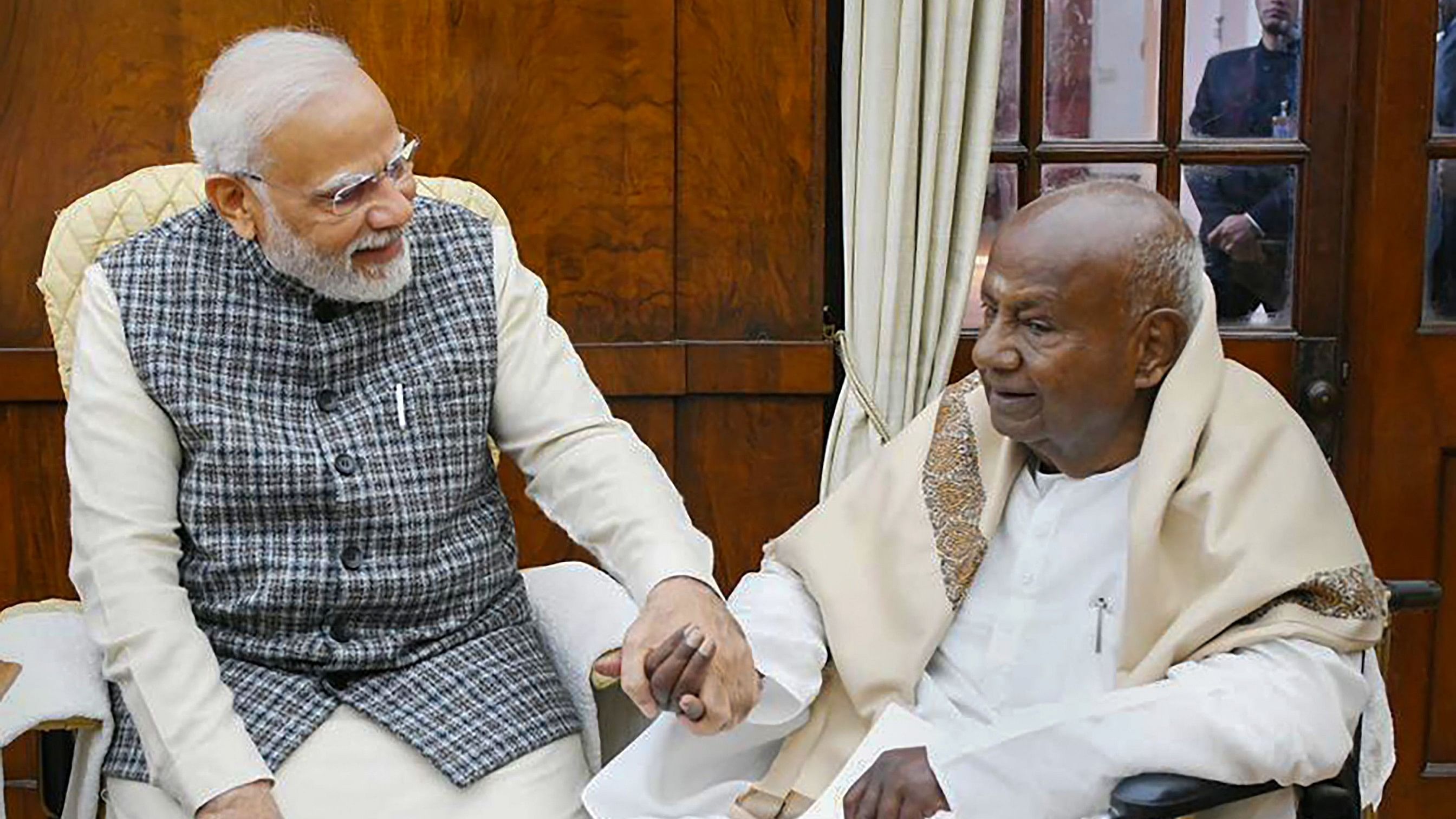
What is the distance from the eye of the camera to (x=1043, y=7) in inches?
158

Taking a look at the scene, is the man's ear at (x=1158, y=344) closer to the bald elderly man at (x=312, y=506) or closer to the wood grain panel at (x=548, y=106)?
the bald elderly man at (x=312, y=506)

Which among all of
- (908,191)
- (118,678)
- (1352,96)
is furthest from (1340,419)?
(118,678)

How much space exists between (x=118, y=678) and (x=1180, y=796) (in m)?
1.40

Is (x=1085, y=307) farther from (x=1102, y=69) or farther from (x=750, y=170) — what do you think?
(x=1102, y=69)

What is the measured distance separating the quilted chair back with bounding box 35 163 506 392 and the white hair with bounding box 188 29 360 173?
390 millimetres

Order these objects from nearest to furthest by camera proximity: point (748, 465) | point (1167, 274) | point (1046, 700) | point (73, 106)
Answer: point (1167, 274) → point (1046, 700) → point (73, 106) → point (748, 465)

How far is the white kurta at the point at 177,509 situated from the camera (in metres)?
2.49

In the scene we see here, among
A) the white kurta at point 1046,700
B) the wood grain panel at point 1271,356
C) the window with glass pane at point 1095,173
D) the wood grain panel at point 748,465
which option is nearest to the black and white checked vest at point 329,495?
the white kurta at point 1046,700

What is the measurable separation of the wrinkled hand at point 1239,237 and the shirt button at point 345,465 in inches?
86.7

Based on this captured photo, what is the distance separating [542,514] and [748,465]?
1.45ft

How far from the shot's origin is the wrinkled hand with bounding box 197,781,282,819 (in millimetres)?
2439

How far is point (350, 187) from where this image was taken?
2.56m

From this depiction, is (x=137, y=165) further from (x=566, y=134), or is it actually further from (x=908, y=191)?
(x=908, y=191)

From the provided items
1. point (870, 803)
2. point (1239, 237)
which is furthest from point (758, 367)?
point (870, 803)
